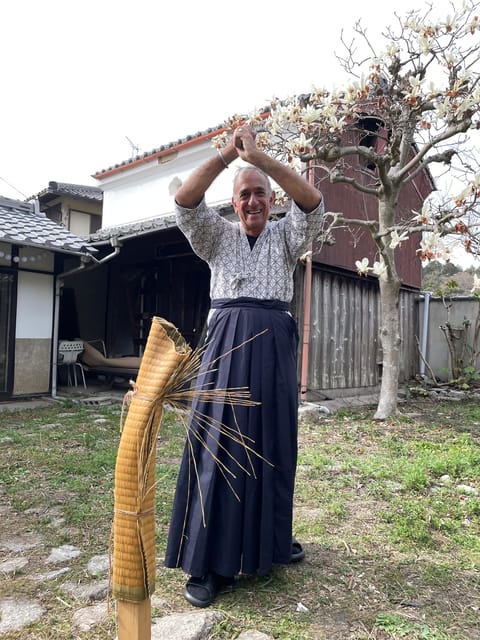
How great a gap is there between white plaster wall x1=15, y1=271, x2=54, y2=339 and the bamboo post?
6.02m

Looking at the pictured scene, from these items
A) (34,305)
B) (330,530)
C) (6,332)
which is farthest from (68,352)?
(330,530)

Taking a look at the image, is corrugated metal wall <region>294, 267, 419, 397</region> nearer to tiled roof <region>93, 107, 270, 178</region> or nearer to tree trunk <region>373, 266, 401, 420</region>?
tree trunk <region>373, 266, 401, 420</region>

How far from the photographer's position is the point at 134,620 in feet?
3.91

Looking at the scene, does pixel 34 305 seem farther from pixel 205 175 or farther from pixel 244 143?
pixel 244 143

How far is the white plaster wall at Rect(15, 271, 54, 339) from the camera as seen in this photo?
21.5 feet

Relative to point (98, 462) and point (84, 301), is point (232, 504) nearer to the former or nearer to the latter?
point (98, 462)

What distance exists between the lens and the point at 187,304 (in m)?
8.30

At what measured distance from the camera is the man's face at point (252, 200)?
1.84m

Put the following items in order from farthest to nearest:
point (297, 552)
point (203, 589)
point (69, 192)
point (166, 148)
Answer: point (69, 192), point (166, 148), point (297, 552), point (203, 589)

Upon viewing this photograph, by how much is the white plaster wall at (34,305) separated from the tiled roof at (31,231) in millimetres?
618

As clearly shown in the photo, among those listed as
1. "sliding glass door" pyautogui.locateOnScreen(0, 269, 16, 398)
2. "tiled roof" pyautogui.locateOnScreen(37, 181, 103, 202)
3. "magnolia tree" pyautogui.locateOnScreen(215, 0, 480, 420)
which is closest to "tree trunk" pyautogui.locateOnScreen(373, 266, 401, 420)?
"magnolia tree" pyautogui.locateOnScreen(215, 0, 480, 420)

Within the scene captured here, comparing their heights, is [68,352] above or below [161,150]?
below

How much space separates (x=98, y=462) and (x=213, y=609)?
2.27m

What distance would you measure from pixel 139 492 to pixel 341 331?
6589 millimetres
